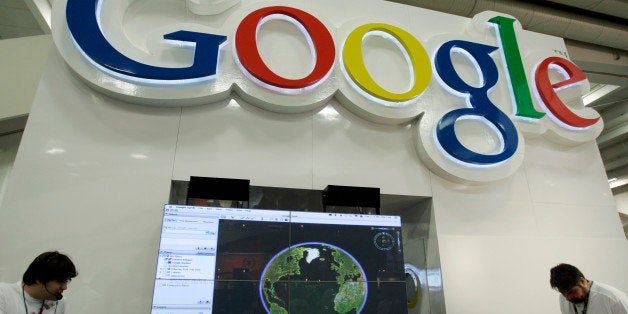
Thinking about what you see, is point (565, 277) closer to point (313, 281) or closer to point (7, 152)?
point (313, 281)

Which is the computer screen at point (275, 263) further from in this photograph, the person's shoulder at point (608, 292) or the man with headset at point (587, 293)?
the person's shoulder at point (608, 292)

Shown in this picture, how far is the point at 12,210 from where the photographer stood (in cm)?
283

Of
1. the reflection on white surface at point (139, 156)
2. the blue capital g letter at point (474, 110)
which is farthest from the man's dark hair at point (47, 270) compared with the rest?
the blue capital g letter at point (474, 110)

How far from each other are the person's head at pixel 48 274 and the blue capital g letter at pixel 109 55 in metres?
1.62

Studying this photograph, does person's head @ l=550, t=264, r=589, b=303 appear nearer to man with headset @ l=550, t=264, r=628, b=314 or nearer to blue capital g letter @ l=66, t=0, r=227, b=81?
man with headset @ l=550, t=264, r=628, b=314

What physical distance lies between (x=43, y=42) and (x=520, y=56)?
16.2 ft

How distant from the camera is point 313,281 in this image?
296 centimetres

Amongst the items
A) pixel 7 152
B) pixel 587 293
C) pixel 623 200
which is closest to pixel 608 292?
pixel 587 293

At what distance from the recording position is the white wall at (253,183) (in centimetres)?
288

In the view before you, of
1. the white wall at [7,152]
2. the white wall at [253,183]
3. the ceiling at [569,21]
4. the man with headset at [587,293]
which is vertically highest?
the ceiling at [569,21]

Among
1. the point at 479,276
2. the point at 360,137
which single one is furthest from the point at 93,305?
the point at 479,276

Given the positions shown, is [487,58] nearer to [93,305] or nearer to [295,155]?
[295,155]

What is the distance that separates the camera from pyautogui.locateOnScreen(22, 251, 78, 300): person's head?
82.1 inches

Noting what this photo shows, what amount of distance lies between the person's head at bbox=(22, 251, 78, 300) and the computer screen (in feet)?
2.08
